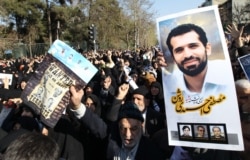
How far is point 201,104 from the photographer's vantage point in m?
2.62

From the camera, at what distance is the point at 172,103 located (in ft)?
9.04

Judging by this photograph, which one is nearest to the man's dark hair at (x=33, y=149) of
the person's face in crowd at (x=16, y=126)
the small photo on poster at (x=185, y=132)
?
the small photo on poster at (x=185, y=132)

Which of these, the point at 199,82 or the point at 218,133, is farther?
the point at 199,82

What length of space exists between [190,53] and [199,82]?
19 cm

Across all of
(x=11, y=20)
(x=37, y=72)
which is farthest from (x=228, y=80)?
(x=11, y=20)

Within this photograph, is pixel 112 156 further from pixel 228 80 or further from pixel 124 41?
pixel 124 41

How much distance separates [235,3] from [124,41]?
3589 cm

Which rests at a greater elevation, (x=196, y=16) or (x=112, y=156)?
(x=196, y=16)

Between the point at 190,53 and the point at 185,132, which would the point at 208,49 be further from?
the point at 185,132

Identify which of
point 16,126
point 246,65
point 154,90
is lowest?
point 16,126

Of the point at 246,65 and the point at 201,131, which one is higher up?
the point at 246,65

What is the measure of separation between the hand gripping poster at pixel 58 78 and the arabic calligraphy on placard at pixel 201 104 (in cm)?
96

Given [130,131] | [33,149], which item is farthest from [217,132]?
[33,149]

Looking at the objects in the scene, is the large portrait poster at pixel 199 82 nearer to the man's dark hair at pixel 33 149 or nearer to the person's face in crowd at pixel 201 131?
the person's face in crowd at pixel 201 131
